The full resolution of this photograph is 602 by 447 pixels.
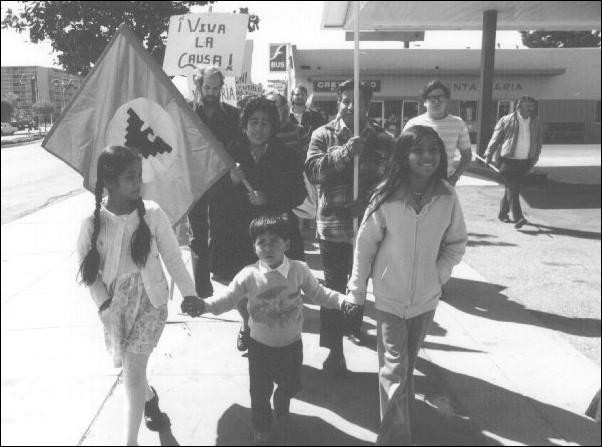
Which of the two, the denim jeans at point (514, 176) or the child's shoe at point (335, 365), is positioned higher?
the denim jeans at point (514, 176)

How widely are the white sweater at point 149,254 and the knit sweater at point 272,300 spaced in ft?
0.77

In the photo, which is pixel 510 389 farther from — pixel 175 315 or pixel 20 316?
pixel 20 316

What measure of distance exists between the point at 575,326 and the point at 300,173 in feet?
8.81

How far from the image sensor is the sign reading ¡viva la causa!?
7820 mm

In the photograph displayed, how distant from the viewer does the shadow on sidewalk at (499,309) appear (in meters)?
5.18

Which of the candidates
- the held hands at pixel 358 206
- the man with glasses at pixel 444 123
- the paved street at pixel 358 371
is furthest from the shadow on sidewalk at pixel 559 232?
the held hands at pixel 358 206

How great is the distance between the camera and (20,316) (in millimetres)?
5395

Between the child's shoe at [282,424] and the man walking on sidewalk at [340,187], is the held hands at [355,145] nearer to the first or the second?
the man walking on sidewalk at [340,187]

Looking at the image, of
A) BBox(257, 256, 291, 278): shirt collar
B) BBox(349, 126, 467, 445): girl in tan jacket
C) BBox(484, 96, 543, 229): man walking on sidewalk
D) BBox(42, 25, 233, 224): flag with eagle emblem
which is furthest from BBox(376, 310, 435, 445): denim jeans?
BBox(484, 96, 543, 229): man walking on sidewalk

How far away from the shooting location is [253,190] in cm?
411

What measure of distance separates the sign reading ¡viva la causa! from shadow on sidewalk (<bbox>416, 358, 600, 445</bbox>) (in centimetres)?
523

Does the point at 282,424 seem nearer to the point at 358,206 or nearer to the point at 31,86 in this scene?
the point at 358,206

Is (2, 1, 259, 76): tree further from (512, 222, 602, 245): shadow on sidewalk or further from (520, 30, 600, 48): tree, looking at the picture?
(520, 30, 600, 48): tree

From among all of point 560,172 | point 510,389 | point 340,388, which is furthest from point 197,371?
point 560,172
